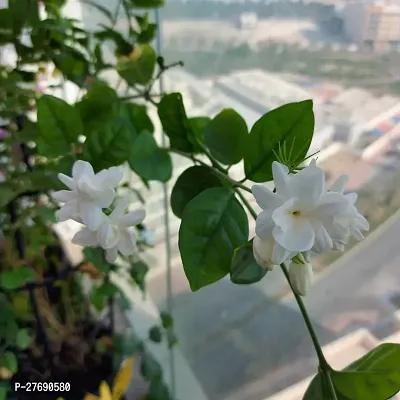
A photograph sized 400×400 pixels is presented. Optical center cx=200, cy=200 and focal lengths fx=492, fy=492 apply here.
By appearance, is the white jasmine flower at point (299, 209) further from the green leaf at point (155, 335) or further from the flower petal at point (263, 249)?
the green leaf at point (155, 335)

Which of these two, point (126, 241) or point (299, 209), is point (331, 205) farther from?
point (126, 241)

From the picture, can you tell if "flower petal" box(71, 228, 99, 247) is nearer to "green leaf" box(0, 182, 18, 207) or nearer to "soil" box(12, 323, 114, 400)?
"green leaf" box(0, 182, 18, 207)

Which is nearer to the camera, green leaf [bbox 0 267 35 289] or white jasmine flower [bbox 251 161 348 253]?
white jasmine flower [bbox 251 161 348 253]

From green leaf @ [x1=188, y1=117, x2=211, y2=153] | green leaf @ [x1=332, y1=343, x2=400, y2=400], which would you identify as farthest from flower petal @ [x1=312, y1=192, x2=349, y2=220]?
green leaf @ [x1=188, y1=117, x2=211, y2=153]

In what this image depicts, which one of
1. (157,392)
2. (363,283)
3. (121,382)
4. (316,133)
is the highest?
(316,133)

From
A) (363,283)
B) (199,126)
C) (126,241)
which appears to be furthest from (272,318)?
(126,241)

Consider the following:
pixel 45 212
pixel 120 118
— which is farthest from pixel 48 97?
pixel 45 212
